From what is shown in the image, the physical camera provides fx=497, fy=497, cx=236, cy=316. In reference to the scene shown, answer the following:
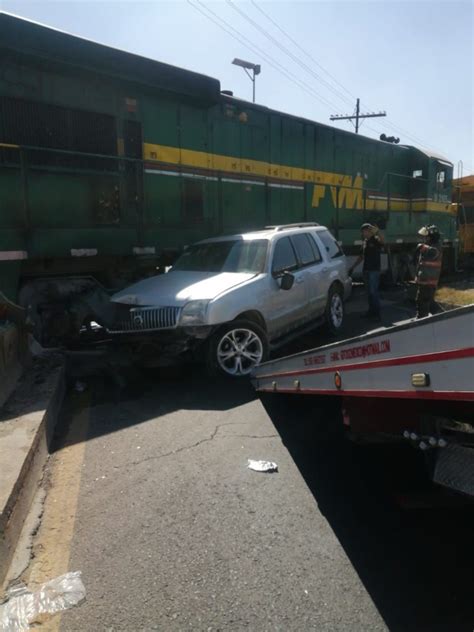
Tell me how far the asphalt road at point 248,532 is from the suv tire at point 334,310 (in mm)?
3683

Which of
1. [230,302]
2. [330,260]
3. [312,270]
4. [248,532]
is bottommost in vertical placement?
[248,532]

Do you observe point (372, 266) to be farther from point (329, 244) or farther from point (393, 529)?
point (393, 529)

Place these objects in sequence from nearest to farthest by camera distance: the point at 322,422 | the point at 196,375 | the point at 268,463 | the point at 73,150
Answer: the point at 268,463 < the point at 322,422 < the point at 196,375 < the point at 73,150

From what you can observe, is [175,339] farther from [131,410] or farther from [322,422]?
[322,422]

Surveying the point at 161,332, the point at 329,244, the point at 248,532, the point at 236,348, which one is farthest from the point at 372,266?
the point at 248,532

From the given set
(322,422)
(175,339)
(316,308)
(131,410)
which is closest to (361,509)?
(322,422)

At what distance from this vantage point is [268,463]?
393 centimetres

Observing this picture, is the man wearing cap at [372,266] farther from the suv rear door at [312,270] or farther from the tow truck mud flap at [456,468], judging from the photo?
the tow truck mud flap at [456,468]

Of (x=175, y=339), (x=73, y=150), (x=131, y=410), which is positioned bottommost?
(x=131, y=410)

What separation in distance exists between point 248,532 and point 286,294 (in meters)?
4.28

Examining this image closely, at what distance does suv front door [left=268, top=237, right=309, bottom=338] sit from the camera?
6.69 meters

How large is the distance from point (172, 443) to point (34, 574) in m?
1.81

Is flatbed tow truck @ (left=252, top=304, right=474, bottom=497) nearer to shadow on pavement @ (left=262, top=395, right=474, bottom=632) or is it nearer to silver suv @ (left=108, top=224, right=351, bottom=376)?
shadow on pavement @ (left=262, top=395, right=474, bottom=632)

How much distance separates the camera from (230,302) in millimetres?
5934
